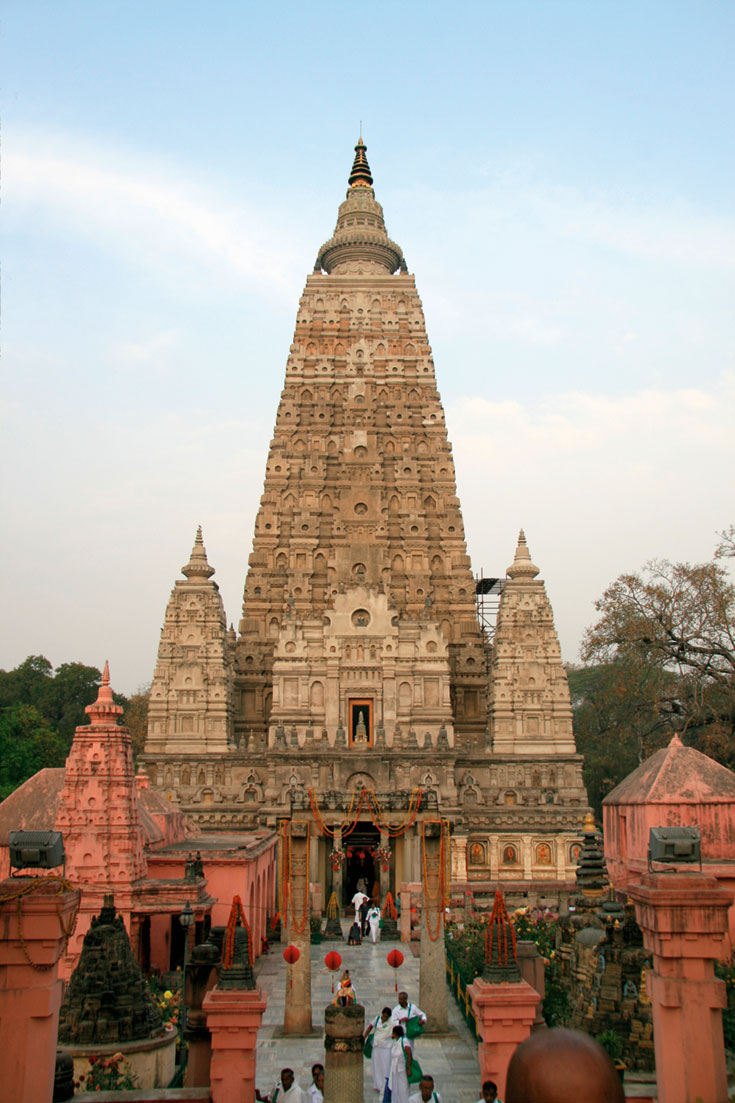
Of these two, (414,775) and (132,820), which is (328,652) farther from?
(132,820)

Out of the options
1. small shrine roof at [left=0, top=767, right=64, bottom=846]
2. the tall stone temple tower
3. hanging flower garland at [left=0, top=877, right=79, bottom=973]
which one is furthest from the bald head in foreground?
the tall stone temple tower

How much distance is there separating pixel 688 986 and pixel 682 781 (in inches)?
466

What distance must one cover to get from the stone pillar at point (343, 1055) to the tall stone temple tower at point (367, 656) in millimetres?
24041

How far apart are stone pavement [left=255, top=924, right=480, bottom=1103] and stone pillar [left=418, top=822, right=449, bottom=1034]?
389 mm

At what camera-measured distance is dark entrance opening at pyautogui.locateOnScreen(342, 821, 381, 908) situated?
125 feet

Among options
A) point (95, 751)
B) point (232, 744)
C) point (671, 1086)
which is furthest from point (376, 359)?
point (671, 1086)

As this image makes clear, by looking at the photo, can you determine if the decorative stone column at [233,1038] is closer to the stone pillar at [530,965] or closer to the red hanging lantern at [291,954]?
the stone pillar at [530,965]

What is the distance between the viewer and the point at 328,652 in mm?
46344

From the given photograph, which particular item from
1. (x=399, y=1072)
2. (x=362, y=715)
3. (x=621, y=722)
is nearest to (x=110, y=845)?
(x=399, y=1072)

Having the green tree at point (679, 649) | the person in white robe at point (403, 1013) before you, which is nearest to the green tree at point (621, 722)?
the green tree at point (679, 649)

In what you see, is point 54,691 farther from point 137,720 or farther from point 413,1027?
point 413,1027

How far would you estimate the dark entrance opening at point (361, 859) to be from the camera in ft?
125

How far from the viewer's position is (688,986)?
9359mm

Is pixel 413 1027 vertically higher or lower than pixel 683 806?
lower
